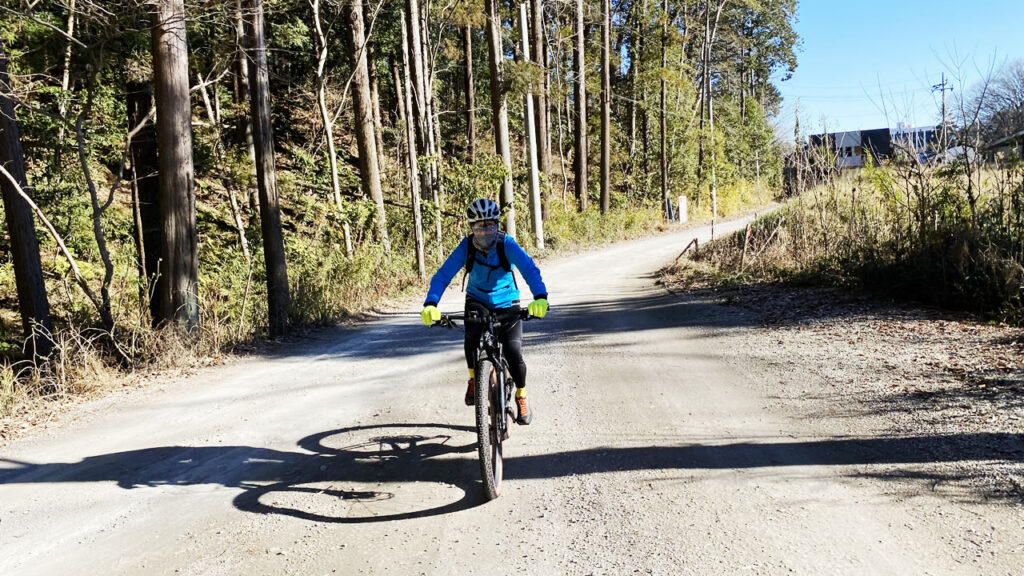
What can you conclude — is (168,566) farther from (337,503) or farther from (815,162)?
(815,162)

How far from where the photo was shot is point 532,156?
2397 centimetres

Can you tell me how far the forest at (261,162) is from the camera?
941cm

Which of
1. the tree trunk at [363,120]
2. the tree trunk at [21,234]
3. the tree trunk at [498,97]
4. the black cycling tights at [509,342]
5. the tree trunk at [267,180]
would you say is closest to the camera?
the black cycling tights at [509,342]

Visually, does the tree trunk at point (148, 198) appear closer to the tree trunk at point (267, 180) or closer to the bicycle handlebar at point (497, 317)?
the tree trunk at point (267, 180)

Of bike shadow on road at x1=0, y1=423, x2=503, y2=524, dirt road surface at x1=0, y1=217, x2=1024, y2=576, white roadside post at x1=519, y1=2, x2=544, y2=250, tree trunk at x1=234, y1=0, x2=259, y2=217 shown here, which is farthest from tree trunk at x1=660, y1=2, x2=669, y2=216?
bike shadow on road at x1=0, y1=423, x2=503, y2=524

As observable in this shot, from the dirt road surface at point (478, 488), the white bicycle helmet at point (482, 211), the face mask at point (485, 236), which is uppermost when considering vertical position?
the white bicycle helmet at point (482, 211)

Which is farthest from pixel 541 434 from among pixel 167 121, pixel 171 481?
pixel 167 121

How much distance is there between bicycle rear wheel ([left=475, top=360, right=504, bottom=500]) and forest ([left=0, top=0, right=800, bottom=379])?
Answer: 1935 mm

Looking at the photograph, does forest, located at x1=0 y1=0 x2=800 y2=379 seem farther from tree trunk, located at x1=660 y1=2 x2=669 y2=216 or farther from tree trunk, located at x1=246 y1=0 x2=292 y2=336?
tree trunk, located at x1=660 y1=2 x2=669 y2=216

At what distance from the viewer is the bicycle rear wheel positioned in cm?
423

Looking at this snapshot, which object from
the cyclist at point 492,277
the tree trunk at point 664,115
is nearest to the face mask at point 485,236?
the cyclist at point 492,277

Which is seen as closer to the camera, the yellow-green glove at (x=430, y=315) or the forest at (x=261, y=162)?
the yellow-green glove at (x=430, y=315)

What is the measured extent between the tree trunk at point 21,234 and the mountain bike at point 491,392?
7900mm

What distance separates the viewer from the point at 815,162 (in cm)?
1369
